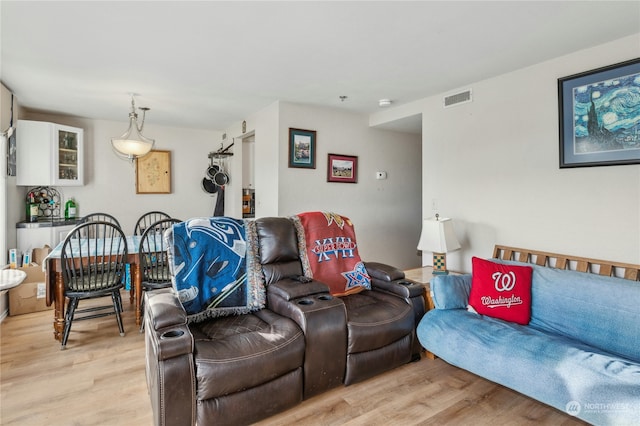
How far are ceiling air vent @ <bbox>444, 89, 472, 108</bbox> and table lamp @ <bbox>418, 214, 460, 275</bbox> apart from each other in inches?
50.6

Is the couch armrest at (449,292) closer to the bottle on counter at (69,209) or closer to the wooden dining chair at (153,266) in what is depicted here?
the wooden dining chair at (153,266)

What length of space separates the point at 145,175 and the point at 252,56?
3.57 metres

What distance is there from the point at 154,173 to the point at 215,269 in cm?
392

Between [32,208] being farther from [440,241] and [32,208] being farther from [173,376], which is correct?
[440,241]

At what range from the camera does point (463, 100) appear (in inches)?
138

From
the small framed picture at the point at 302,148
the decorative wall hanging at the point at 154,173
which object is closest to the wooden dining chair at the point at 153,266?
the small framed picture at the point at 302,148

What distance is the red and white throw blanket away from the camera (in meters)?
2.67

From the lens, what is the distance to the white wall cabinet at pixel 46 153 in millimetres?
4074

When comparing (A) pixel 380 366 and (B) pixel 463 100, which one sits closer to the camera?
(A) pixel 380 366

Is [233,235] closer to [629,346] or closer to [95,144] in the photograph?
[629,346]

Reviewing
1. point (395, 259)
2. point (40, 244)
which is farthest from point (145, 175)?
point (395, 259)

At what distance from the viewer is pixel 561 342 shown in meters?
1.98

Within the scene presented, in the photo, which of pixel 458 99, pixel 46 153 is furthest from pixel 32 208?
pixel 458 99

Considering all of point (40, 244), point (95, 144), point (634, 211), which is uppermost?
point (95, 144)
